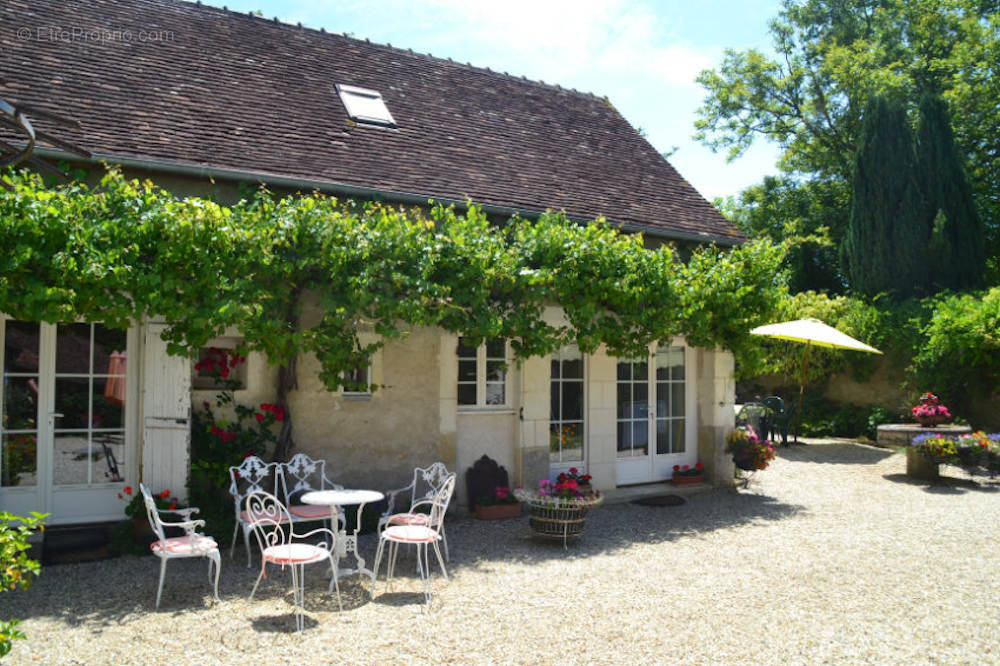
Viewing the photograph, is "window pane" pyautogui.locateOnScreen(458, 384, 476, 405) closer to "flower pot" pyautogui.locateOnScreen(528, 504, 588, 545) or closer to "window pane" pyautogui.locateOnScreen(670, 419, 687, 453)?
"flower pot" pyautogui.locateOnScreen(528, 504, 588, 545)

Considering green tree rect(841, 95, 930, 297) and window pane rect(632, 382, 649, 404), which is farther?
green tree rect(841, 95, 930, 297)

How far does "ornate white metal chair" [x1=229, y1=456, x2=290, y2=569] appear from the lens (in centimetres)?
625

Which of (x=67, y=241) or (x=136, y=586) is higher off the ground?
(x=67, y=241)

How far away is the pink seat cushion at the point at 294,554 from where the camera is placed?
15.7ft

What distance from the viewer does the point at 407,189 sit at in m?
8.26

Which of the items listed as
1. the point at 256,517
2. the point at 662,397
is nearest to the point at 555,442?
the point at 662,397

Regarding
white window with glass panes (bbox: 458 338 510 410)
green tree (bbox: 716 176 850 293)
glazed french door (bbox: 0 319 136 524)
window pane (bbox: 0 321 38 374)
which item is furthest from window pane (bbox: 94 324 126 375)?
green tree (bbox: 716 176 850 293)

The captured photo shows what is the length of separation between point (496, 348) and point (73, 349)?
14.2ft

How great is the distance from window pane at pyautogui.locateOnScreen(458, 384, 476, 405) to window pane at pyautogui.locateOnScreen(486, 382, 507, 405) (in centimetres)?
17

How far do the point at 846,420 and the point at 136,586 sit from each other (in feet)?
46.8

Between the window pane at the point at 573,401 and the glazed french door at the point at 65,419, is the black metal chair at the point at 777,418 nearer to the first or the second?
the window pane at the point at 573,401

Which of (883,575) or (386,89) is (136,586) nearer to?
(883,575)

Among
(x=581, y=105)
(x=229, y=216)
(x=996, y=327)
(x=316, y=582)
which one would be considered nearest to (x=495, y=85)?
(x=581, y=105)

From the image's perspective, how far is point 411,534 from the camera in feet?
18.0
